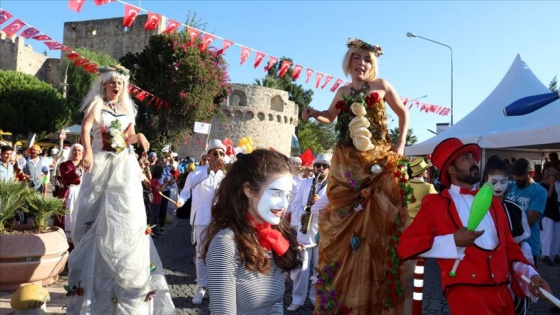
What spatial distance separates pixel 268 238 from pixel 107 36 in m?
53.9

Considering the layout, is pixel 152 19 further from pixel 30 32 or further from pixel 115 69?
pixel 115 69

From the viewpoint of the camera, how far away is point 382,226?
148 inches

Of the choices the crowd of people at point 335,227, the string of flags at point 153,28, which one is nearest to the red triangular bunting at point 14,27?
the string of flags at point 153,28

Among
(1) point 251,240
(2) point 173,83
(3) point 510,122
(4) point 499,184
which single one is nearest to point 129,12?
(3) point 510,122

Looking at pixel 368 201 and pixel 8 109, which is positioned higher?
pixel 8 109

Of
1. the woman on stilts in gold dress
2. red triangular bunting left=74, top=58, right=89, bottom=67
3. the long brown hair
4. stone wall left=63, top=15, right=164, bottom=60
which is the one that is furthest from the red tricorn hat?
stone wall left=63, top=15, right=164, bottom=60

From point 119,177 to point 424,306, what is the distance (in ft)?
12.6

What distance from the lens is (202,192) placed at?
6156 millimetres

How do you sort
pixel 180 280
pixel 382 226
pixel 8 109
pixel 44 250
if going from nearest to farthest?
pixel 382 226, pixel 44 250, pixel 180 280, pixel 8 109

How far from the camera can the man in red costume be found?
287 cm

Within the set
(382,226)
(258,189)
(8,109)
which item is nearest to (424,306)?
(382,226)

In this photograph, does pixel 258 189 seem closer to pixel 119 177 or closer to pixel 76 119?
pixel 119 177

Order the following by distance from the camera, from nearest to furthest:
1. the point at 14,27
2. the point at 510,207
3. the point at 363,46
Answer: the point at 510,207
the point at 363,46
the point at 14,27

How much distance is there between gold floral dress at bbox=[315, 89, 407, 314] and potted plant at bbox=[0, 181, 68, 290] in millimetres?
3310
